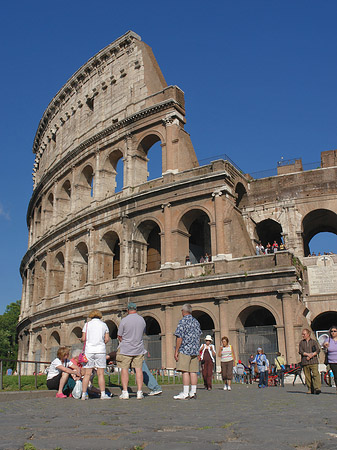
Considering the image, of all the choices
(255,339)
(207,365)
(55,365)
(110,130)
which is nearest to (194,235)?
(255,339)

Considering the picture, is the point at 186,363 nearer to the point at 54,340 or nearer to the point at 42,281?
the point at 54,340

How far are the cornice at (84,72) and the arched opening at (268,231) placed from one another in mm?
13003

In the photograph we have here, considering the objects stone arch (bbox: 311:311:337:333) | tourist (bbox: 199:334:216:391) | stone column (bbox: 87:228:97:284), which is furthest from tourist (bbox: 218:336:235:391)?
stone column (bbox: 87:228:97:284)

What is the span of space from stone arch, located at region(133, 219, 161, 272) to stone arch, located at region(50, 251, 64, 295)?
24.2 ft

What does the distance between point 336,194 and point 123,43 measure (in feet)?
49.5

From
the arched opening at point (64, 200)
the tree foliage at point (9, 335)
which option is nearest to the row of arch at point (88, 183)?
the arched opening at point (64, 200)

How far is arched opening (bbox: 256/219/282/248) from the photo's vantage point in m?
24.9

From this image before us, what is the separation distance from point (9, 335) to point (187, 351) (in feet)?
172

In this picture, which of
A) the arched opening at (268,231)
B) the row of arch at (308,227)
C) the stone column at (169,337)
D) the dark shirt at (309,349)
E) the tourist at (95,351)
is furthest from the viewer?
the arched opening at (268,231)

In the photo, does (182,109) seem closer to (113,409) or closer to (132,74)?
(132,74)

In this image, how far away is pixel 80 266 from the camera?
28.0m

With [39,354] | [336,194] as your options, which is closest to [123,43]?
[336,194]

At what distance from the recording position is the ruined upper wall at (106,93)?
86.6 feet

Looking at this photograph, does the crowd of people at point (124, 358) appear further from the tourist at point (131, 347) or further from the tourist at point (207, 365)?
the tourist at point (207, 365)
